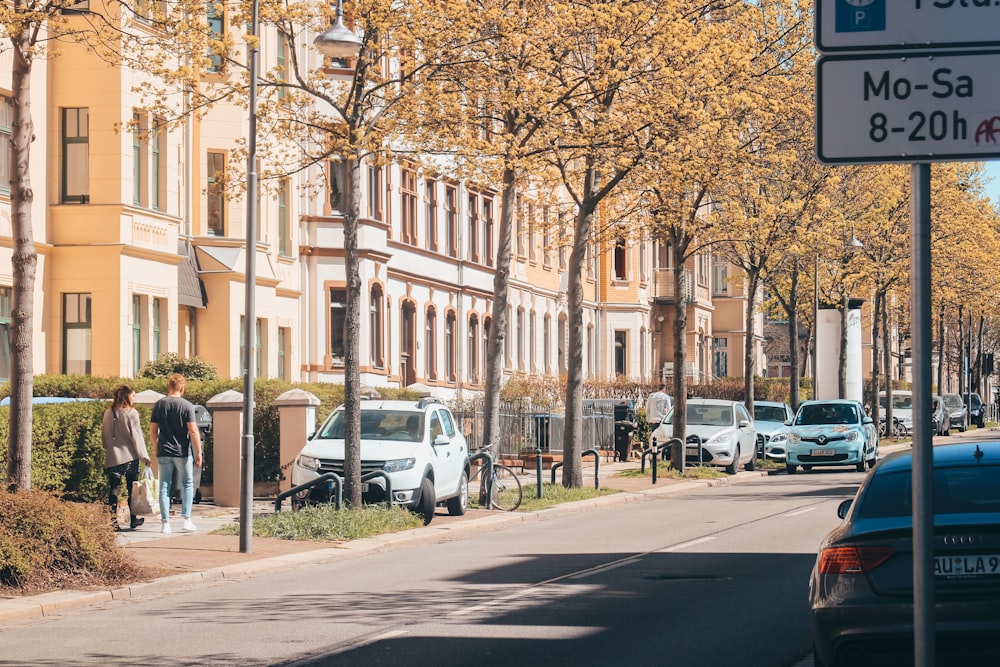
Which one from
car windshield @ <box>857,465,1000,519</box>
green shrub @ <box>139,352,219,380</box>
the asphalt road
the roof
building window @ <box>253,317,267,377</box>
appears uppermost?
building window @ <box>253,317,267,377</box>

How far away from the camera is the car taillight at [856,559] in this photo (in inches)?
358

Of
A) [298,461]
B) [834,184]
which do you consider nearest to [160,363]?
[298,461]

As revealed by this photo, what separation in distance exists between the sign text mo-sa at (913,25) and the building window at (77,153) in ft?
97.9

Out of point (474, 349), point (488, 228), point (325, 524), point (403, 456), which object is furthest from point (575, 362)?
point (488, 228)

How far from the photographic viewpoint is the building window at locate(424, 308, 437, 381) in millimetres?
53406

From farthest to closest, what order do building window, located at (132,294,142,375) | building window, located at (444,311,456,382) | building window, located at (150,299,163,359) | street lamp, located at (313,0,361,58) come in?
building window, located at (444,311,456,382) < building window, located at (150,299,163,359) < building window, located at (132,294,142,375) < street lamp, located at (313,0,361,58)

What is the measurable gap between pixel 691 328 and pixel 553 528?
5797cm

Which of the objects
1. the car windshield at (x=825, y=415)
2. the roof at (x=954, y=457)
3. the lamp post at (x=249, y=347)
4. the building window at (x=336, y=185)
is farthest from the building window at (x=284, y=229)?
the roof at (x=954, y=457)

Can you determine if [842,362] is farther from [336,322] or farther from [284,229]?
[284,229]

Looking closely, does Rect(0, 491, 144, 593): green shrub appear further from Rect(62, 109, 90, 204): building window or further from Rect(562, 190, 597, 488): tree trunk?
Rect(62, 109, 90, 204): building window

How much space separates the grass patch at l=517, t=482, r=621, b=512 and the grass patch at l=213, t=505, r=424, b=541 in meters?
5.13

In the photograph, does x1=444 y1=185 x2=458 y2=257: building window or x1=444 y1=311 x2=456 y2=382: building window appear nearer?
x1=444 y1=311 x2=456 y2=382: building window

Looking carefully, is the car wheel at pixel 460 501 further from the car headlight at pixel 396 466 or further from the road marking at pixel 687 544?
the road marking at pixel 687 544

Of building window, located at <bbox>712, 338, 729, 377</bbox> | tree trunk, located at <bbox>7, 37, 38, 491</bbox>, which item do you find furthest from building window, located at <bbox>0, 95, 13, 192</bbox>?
building window, located at <bbox>712, 338, 729, 377</bbox>
